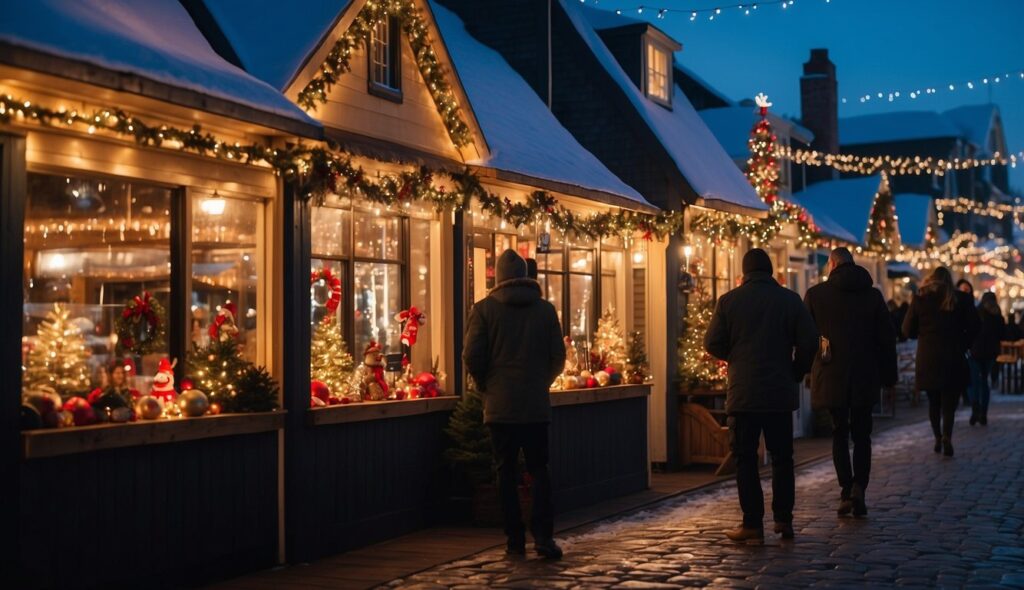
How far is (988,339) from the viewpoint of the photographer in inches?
779

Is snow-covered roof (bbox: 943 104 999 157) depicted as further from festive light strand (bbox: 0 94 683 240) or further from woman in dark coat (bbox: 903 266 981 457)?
festive light strand (bbox: 0 94 683 240)

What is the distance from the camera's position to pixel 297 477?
30.1 feet

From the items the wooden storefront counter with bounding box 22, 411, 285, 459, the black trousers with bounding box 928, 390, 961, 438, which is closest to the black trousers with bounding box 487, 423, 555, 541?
the wooden storefront counter with bounding box 22, 411, 285, 459

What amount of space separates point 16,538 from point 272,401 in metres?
2.39

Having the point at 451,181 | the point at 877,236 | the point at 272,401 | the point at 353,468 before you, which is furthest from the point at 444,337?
the point at 877,236

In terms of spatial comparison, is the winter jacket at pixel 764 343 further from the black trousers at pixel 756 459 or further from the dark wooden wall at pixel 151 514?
the dark wooden wall at pixel 151 514

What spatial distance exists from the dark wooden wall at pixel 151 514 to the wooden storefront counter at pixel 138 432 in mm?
60

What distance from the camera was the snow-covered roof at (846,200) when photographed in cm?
2889

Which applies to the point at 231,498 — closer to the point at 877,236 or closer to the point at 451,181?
the point at 451,181

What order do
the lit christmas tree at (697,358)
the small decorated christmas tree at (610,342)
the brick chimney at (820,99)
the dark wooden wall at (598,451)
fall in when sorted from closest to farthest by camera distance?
the dark wooden wall at (598,451)
the small decorated christmas tree at (610,342)
the lit christmas tree at (697,358)
the brick chimney at (820,99)

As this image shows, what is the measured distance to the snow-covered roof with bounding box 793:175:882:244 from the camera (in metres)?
28.9

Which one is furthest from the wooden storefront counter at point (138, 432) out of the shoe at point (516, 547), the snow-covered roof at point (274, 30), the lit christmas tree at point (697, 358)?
the lit christmas tree at point (697, 358)

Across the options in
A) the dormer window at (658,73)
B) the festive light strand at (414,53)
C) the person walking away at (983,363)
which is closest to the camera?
the festive light strand at (414,53)

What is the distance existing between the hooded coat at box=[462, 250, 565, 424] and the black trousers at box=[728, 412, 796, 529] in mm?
1326
